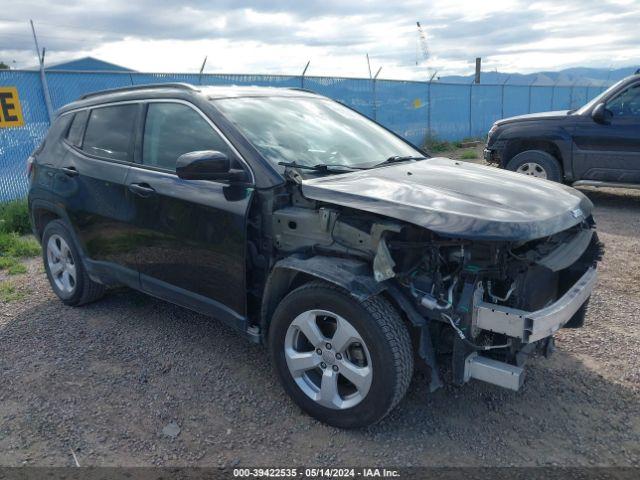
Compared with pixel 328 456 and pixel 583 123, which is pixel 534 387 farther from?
pixel 583 123

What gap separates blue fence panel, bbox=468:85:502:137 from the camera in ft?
62.0

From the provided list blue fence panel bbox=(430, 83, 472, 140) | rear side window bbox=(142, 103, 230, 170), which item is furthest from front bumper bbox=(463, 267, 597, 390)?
blue fence panel bbox=(430, 83, 472, 140)

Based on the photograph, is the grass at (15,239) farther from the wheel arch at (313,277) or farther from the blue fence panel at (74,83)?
the wheel arch at (313,277)

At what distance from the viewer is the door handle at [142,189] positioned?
12.4 feet

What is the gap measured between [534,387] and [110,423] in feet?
8.46

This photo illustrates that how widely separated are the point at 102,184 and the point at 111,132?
1.42 ft

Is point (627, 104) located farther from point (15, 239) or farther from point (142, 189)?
point (15, 239)

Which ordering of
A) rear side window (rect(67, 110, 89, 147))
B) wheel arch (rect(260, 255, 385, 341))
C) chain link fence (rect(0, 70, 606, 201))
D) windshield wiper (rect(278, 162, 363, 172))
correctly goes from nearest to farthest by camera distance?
wheel arch (rect(260, 255, 385, 341))
windshield wiper (rect(278, 162, 363, 172))
rear side window (rect(67, 110, 89, 147))
chain link fence (rect(0, 70, 606, 201))

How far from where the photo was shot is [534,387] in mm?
3396

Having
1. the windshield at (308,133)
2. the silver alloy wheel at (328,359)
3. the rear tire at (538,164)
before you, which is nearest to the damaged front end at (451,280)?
the silver alloy wheel at (328,359)

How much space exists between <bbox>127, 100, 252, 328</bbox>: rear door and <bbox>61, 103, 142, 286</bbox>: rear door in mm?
171

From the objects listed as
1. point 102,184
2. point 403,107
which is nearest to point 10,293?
point 102,184

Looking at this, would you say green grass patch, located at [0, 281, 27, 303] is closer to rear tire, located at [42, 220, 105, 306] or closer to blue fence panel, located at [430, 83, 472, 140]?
rear tire, located at [42, 220, 105, 306]

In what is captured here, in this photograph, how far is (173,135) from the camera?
380 centimetres
